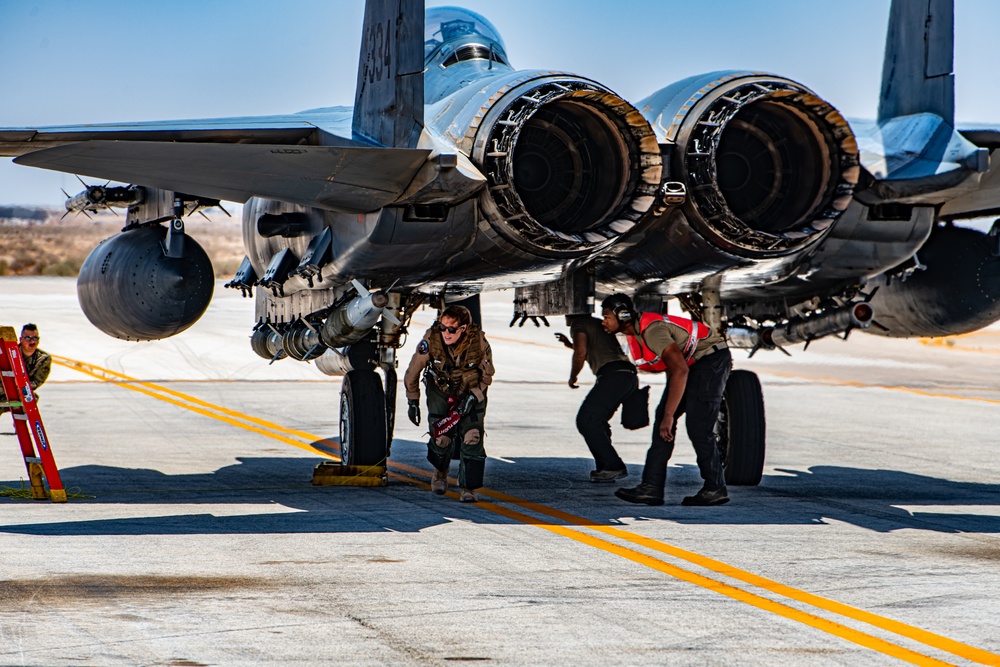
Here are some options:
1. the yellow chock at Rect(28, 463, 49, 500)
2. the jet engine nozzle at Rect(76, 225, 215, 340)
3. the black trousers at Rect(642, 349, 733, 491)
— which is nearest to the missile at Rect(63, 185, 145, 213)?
the jet engine nozzle at Rect(76, 225, 215, 340)

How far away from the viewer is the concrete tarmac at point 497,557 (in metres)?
5.00

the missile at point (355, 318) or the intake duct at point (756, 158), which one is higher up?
the intake duct at point (756, 158)

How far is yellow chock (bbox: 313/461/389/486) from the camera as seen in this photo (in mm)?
10430

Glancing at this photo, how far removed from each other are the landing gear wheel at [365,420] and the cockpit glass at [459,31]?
112 inches

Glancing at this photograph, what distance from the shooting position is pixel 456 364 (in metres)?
9.64

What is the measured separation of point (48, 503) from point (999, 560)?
6572 mm

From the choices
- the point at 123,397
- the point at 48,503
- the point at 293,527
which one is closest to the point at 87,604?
the point at 293,527

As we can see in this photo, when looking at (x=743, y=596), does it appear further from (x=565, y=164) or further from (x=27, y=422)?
(x=27, y=422)

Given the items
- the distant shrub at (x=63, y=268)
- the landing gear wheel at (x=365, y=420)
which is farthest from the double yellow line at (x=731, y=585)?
the distant shrub at (x=63, y=268)

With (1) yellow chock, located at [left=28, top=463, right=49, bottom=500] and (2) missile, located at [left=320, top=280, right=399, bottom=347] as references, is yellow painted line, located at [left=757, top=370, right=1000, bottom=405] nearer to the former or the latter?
(2) missile, located at [left=320, top=280, right=399, bottom=347]

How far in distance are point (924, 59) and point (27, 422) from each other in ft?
24.6

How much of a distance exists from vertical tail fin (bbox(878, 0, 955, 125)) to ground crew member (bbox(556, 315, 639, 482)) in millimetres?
3147

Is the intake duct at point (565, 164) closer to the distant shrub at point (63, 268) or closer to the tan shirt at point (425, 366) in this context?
the tan shirt at point (425, 366)

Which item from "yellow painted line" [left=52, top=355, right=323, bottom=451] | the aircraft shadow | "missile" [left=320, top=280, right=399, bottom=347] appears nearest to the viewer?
the aircraft shadow
